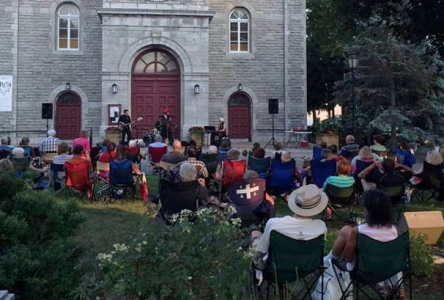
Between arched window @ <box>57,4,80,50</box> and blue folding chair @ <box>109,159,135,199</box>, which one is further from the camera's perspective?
arched window @ <box>57,4,80,50</box>

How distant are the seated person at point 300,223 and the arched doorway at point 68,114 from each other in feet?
66.9

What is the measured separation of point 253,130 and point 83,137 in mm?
12525

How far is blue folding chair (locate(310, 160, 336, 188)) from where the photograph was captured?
30.7 ft

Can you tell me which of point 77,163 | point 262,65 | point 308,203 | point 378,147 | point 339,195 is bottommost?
point 339,195

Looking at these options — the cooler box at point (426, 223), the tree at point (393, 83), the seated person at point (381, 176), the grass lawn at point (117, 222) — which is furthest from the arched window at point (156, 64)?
the cooler box at point (426, 223)

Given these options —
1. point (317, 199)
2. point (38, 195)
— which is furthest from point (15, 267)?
point (317, 199)

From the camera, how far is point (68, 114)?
2375 cm

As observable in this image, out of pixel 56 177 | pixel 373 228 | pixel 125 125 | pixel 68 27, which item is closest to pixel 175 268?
pixel 373 228

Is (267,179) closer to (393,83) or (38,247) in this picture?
(38,247)

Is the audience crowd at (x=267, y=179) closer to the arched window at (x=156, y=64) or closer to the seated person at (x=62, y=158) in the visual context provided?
the seated person at (x=62, y=158)

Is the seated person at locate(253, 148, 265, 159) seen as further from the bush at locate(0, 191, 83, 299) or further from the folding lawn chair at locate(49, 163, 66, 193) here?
the bush at locate(0, 191, 83, 299)

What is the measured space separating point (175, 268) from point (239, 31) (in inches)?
886

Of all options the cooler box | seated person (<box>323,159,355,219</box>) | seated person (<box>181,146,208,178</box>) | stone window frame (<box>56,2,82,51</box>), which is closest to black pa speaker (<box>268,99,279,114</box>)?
stone window frame (<box>56,2,82,51</box>)

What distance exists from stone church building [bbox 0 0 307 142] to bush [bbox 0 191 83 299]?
17.6 meters
